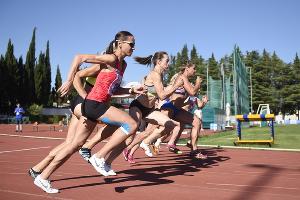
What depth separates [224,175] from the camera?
20.3 feet

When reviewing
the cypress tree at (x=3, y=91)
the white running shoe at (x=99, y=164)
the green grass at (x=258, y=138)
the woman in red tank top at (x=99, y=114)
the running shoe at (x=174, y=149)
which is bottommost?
the green grass at (x=258, y=138)

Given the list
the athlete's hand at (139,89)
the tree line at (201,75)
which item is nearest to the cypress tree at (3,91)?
the tree line at (201,75)

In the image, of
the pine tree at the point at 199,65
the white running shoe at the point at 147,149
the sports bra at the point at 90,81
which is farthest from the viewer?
the pine tree at the point at 199,65

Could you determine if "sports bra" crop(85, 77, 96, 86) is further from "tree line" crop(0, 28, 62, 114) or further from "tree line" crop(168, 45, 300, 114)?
"tree line" crop(168, 45, 300, 114)

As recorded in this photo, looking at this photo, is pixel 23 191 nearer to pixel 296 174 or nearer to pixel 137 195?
pixel 137 195

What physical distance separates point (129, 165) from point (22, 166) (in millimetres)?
2049

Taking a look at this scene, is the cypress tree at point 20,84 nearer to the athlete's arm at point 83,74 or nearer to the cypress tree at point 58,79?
the cypress tree at point 58,79

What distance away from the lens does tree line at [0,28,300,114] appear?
5152cm

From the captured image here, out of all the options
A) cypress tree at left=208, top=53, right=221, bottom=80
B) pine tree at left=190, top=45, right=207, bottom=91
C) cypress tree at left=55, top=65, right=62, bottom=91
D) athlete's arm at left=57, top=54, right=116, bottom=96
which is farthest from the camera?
cypress tree at left=208, top=53, right=221, bottom=80

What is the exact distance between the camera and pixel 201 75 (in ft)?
283

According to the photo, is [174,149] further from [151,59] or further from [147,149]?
[151,59]

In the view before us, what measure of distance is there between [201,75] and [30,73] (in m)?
42.2

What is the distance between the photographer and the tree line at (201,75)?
5152 centimetres

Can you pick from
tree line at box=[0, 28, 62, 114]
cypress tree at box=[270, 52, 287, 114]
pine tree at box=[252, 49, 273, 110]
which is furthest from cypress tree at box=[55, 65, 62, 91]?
cypress tree at box=[270, 52, 287, 114]
